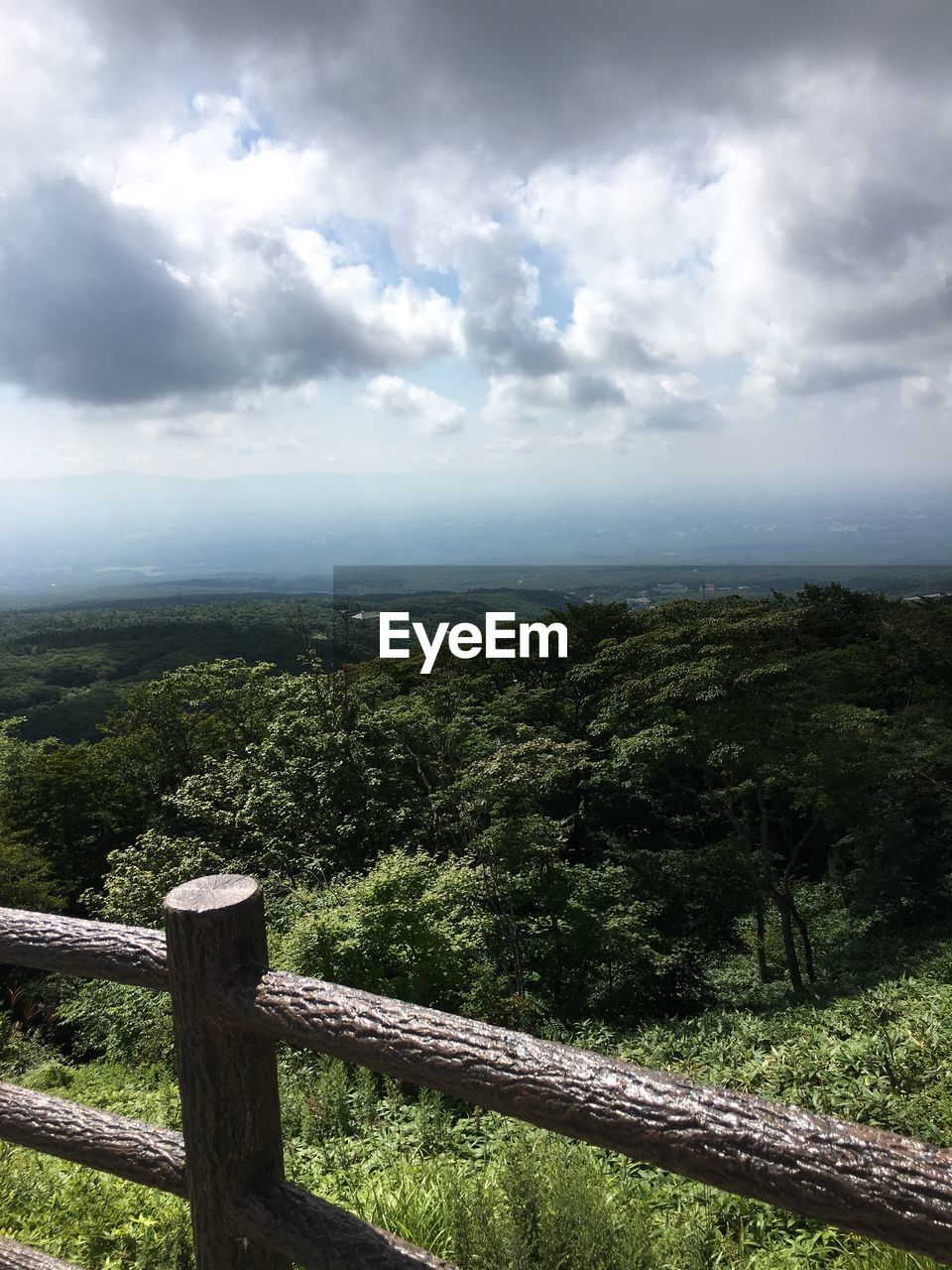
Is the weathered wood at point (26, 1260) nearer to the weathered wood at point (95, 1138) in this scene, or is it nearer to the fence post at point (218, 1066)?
the weathered wood at point (95, 1138)

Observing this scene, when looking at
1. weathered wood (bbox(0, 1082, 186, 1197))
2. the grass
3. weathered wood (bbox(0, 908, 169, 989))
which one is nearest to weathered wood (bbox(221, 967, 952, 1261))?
weathered wood (bbox(0, 908, 169, 989))

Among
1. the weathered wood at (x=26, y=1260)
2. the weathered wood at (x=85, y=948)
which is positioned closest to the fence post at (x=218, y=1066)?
the weathered wood at (x=85, y=948)

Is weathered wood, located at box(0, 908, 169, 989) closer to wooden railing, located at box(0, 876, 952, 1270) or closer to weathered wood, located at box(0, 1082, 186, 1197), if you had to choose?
wooden railing, located at box(0, 876, 952, 1270)

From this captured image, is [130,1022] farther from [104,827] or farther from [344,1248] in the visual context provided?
Result: [104,827]

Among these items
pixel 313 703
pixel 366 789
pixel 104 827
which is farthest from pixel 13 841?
pixel 366 789

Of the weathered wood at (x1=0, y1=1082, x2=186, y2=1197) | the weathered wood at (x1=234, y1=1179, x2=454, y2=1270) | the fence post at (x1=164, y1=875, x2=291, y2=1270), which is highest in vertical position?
the fence post at (x1=164, y1=875, x2=291, y2=1270)

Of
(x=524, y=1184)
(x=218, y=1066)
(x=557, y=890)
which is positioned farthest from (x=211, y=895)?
(x=557, y=890)
